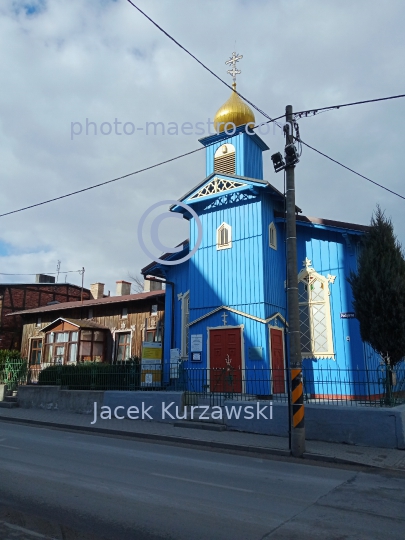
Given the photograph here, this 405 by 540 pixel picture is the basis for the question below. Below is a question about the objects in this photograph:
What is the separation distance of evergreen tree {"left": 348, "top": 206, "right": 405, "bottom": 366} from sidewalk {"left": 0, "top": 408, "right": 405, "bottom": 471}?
9.25 feet

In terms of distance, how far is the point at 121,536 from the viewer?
16.0 ft

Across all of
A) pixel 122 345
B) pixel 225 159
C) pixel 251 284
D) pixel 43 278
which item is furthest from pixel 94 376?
pixel 43 278

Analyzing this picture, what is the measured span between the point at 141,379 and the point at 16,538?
11.5m

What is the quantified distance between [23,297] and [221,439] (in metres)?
25.7

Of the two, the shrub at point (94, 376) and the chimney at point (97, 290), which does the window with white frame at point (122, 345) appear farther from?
the chimney at point (97, 290)

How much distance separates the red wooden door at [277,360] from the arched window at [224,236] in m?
3.76

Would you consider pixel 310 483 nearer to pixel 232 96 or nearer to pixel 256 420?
pixel 256 420

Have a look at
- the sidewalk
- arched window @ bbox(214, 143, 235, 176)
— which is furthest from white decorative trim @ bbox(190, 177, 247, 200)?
the sidewalk

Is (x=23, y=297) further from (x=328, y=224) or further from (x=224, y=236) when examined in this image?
(x=328, y=224)

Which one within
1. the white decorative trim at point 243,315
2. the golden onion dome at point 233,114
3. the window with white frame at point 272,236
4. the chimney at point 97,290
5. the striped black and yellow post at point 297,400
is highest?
the golden onion dome at point 233,114

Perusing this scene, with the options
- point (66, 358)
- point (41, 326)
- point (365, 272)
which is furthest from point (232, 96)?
point (41, 326)

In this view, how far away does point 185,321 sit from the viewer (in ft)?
65.0

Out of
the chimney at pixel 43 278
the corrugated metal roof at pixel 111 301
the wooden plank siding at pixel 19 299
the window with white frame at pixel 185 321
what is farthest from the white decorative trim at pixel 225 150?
the chimney at pixel 43 278

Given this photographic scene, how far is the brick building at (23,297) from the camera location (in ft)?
104
